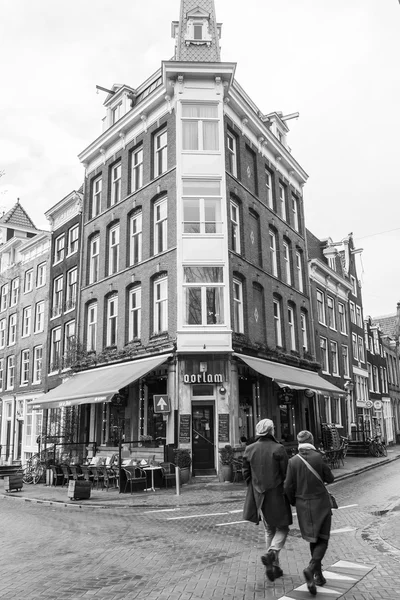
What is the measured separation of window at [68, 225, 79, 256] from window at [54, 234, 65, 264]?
84 cm

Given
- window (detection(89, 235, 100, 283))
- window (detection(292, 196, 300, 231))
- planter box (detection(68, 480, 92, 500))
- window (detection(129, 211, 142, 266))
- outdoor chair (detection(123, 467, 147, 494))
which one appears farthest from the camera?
window (detection(292, 196, 300, 231))

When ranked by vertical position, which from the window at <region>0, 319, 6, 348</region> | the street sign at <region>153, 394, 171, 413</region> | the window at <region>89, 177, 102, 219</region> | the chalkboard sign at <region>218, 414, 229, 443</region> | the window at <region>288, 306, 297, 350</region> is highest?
the window at <region>89, 177, 102, 219</region>

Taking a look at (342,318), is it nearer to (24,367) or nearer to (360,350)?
(360,350)

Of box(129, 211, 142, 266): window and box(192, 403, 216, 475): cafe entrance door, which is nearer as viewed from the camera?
box(192, 403, 216, 475): cafe entrance door

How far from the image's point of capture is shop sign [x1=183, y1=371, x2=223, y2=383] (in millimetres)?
19125

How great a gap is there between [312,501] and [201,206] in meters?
16.7

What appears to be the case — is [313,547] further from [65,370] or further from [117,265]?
[65,370]

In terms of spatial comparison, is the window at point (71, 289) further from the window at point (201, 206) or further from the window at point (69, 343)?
the window at point (201, 206)

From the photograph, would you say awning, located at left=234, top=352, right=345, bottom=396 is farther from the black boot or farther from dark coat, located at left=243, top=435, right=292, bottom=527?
the black boot

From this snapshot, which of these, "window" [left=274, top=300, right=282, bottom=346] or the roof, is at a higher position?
the roof

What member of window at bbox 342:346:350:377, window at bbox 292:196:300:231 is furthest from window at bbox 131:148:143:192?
window at bbox 342:346:350:377

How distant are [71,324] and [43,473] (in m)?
9.15

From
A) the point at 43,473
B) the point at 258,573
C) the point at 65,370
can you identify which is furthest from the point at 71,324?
the point at 258,573

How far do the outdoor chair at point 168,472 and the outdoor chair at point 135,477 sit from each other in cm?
75
